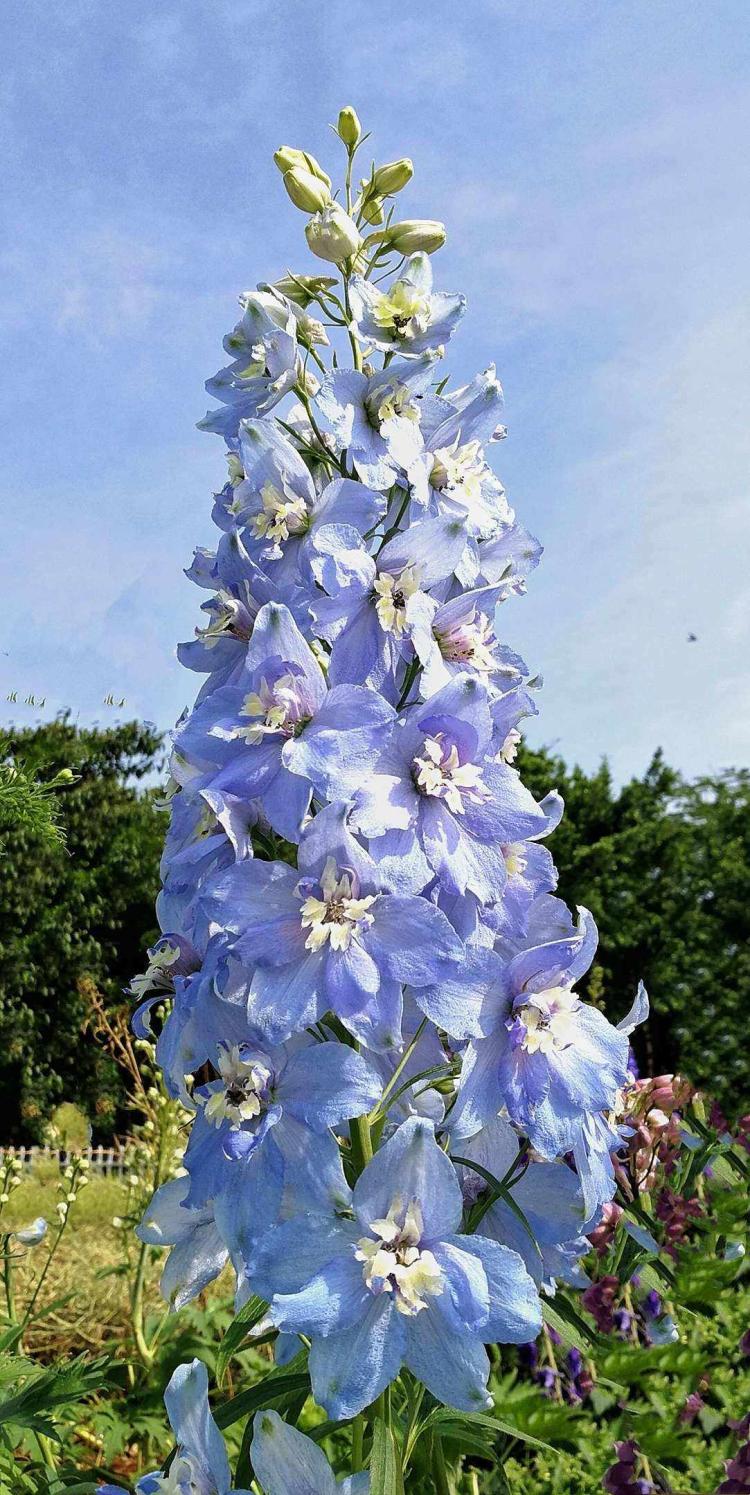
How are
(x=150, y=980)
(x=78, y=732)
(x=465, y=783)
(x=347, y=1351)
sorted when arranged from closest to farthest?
1. (x=347, y=1351)
2. (x=465, y=783)
3. (x=150, y=980)
4. (x=78, y=732)

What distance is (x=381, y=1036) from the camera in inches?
44.6

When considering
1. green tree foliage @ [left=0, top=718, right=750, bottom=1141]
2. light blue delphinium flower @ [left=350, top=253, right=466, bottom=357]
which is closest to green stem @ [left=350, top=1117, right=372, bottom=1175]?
light blue delphinium flower @ [left=350, top=253, right=466, bottom=357]

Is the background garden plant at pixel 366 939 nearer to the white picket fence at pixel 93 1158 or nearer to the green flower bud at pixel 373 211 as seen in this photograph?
the green flower bud at pixel 373 211

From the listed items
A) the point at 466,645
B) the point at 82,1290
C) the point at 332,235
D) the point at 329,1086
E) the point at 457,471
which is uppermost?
the point at 332,235

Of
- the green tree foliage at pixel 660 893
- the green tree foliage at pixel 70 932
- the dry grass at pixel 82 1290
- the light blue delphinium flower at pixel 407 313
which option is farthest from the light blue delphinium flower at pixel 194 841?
the green tree foliage at pixel 70 932

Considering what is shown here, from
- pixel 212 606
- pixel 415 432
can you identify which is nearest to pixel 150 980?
pixel 212 606

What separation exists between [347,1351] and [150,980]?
44 cm

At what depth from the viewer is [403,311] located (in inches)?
56.7

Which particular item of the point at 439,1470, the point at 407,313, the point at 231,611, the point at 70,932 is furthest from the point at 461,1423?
the point at 70,932

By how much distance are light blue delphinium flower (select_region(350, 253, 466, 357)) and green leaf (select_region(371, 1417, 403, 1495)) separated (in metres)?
1.18

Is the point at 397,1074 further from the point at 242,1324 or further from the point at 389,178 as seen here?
the point at 389,178

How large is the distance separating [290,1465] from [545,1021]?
491mm

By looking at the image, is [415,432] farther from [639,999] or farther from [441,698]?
[639,999]

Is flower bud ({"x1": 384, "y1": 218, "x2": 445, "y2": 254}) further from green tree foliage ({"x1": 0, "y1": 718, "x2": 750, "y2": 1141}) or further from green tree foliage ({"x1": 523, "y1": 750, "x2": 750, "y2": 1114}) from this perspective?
green tree foliage ({"x1": 523, "y1": 750, "x2": 750, "y2": 1114})
